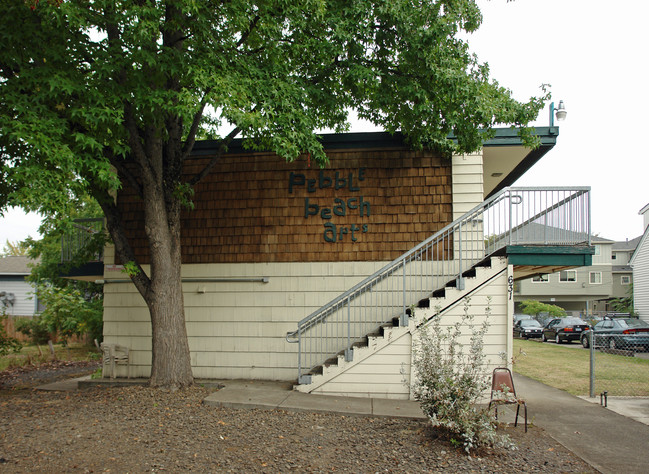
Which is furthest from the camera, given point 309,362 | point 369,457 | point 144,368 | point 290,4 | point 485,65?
point 144,368

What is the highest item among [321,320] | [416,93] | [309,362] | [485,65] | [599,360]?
[485,65]

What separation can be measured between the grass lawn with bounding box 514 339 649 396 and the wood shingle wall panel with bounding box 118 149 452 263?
3470mm

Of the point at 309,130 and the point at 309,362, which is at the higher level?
the point at 309,130

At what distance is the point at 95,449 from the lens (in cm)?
539

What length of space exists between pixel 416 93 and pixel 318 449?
238 inches

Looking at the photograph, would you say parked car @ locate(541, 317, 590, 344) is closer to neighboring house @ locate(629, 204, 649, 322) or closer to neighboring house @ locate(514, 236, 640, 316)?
neighboring house @ locate(629, 204, 649, 322)

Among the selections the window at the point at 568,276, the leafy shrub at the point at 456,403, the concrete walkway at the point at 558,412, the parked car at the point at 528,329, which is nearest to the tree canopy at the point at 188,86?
the concrete walkway at the point at 558,412

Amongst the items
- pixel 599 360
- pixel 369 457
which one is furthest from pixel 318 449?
pixel 599 360

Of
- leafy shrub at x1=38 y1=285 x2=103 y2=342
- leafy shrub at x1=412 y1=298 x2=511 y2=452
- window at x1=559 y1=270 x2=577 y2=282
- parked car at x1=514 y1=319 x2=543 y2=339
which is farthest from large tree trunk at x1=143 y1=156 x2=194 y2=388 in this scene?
window at x1=559 y1=270 x2=577 y2=282

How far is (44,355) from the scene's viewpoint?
1655 centimetres

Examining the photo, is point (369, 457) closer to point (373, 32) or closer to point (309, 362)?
point (309, 362)

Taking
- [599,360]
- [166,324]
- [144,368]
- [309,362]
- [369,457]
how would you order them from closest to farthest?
[369,457], [166,324], [309,362], [144,368], [599,360]

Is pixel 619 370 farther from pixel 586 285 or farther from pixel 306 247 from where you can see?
pixel 586 285

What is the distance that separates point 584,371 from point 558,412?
21.5 ft
